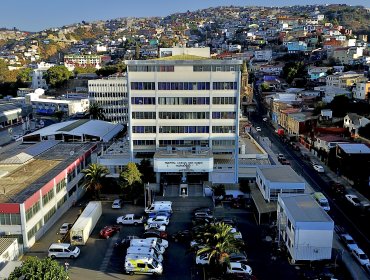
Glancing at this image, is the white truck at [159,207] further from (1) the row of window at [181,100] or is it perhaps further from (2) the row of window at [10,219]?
(1) the row of window at [181,100]

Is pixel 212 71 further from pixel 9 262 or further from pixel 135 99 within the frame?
pixel 9 262

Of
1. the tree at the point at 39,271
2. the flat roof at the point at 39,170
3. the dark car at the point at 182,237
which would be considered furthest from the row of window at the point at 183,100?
the tree at the point at 39,271

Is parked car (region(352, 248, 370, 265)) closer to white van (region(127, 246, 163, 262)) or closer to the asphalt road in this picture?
the asphalt road

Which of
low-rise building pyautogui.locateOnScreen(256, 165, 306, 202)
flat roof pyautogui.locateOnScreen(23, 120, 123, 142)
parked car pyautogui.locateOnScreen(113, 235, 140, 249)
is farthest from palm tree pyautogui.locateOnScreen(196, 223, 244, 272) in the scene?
flat roof pyautogui.locateOnScreen(23, 120, 123, 142)

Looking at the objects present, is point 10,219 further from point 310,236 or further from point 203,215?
point 310,236

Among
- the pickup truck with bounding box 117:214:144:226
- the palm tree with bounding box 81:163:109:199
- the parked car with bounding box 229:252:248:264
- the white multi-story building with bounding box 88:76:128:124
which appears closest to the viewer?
the parked car with bounding box 229:252:248:264

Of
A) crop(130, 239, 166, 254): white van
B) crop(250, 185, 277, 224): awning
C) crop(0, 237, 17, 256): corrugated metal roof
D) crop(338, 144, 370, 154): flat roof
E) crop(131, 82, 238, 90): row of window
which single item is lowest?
crop(130, 239, 166, 254): white van

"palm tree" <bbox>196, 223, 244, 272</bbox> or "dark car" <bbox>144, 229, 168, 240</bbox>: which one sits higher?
"palm tree" <bbox>196, 223, 244, 272</bbox>
